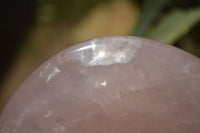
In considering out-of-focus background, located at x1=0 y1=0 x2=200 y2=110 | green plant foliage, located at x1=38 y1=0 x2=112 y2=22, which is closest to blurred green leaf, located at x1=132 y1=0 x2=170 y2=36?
out-of-focus background, located at x1=0 y1=0 x2=200 y2=110

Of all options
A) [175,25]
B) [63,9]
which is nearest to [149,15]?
[175,25]

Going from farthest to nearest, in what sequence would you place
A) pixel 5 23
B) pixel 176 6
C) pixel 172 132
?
pixel 5 23
pixel 176 6
pixel 172 132

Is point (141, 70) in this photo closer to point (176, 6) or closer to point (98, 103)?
point (98, 103)

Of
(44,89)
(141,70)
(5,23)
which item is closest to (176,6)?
(141,70)

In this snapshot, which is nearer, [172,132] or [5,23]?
[172,132]

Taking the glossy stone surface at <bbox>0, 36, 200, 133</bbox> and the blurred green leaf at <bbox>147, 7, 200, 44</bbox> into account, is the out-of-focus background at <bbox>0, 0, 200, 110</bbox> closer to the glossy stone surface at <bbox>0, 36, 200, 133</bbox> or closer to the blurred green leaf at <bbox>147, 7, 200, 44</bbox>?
the blurred green leaf at <bbox>147, 7, 200, 44</bbox>

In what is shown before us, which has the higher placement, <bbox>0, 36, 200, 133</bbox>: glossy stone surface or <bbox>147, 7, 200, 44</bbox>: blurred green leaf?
<bbox>0, 36, 200, 133</bbox>: glossy stone surface
